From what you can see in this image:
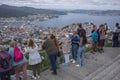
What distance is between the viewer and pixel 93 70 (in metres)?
8.59

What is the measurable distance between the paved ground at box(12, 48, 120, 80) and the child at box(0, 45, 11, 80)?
1046 millimetres

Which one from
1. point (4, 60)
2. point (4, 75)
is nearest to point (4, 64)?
point (4, 60)

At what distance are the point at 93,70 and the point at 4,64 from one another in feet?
12.1

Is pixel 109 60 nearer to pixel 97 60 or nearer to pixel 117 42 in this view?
pixel 97 60

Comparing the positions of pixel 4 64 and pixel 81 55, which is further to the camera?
pixel 81 55

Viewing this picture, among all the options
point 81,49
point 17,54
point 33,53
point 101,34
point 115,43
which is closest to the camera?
point 17,54

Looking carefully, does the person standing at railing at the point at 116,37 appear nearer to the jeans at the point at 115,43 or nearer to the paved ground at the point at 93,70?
the jeans at the point at 115,43

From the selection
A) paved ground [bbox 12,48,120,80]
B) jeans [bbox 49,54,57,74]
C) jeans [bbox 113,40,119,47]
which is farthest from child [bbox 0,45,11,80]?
jeans [bbox 113,40,119,47]

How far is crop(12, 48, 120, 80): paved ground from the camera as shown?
25.2 ft

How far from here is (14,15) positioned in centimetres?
10144

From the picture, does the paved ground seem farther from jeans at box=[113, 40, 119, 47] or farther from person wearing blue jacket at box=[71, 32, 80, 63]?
jeans at box=[113, 40, 119, 47]

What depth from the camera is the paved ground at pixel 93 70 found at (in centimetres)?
768

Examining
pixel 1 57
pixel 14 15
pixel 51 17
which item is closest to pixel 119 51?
pixel 1 57

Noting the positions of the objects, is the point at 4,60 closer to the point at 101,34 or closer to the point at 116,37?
the point at 101,34
